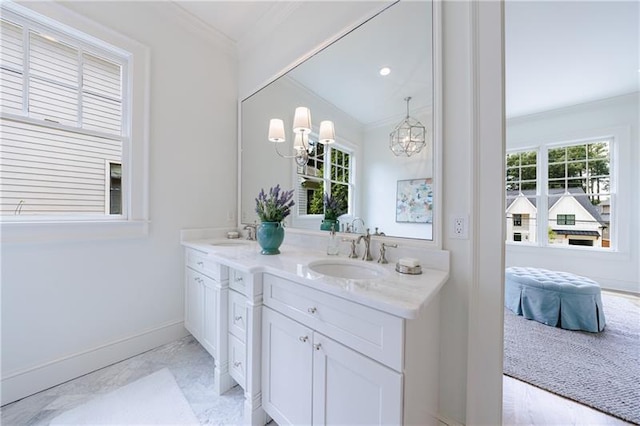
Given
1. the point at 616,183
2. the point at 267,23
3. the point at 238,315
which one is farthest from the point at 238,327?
the point at 616,183

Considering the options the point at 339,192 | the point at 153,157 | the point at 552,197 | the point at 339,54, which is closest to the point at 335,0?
the point at 339,54

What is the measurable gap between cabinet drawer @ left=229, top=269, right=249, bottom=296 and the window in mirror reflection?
79 centimetres

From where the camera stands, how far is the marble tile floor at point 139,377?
4.42ft

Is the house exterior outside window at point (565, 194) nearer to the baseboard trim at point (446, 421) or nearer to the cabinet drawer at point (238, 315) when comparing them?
the baseboard trim at point (446, 421)

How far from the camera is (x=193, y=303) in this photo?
2.01 meters

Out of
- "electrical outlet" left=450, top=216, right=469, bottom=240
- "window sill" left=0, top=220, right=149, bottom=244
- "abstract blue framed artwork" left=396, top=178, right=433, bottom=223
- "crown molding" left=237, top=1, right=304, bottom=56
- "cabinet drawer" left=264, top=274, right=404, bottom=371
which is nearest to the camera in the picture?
"cabinet drawer" left=264, top=274, right=404, bottom=371

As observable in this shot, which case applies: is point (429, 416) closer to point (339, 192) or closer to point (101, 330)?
point (339, 192)

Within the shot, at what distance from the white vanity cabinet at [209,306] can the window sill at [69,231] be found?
0.47 meters

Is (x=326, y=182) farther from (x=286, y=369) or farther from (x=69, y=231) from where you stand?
(x=69, y=231)

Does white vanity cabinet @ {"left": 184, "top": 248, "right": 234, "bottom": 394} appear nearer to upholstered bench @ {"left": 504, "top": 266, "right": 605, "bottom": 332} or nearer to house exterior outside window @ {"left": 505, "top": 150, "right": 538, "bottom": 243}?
upholstered bench @ {"left": 504, "top": 266, "right": 605, "bottom": 332}

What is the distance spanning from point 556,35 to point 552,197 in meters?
3.04

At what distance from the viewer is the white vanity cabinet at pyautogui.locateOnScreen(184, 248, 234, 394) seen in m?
1.51

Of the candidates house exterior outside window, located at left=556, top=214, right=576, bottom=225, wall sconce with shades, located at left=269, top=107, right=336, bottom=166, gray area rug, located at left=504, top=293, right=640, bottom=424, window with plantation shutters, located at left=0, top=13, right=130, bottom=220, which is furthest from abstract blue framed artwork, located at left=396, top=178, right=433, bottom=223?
house exterior outside window, located at left=556, top=214, right=576, bottom=225

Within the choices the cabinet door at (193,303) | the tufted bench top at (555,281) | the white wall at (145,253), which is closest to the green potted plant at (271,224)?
the cabinet door at (193,303)
